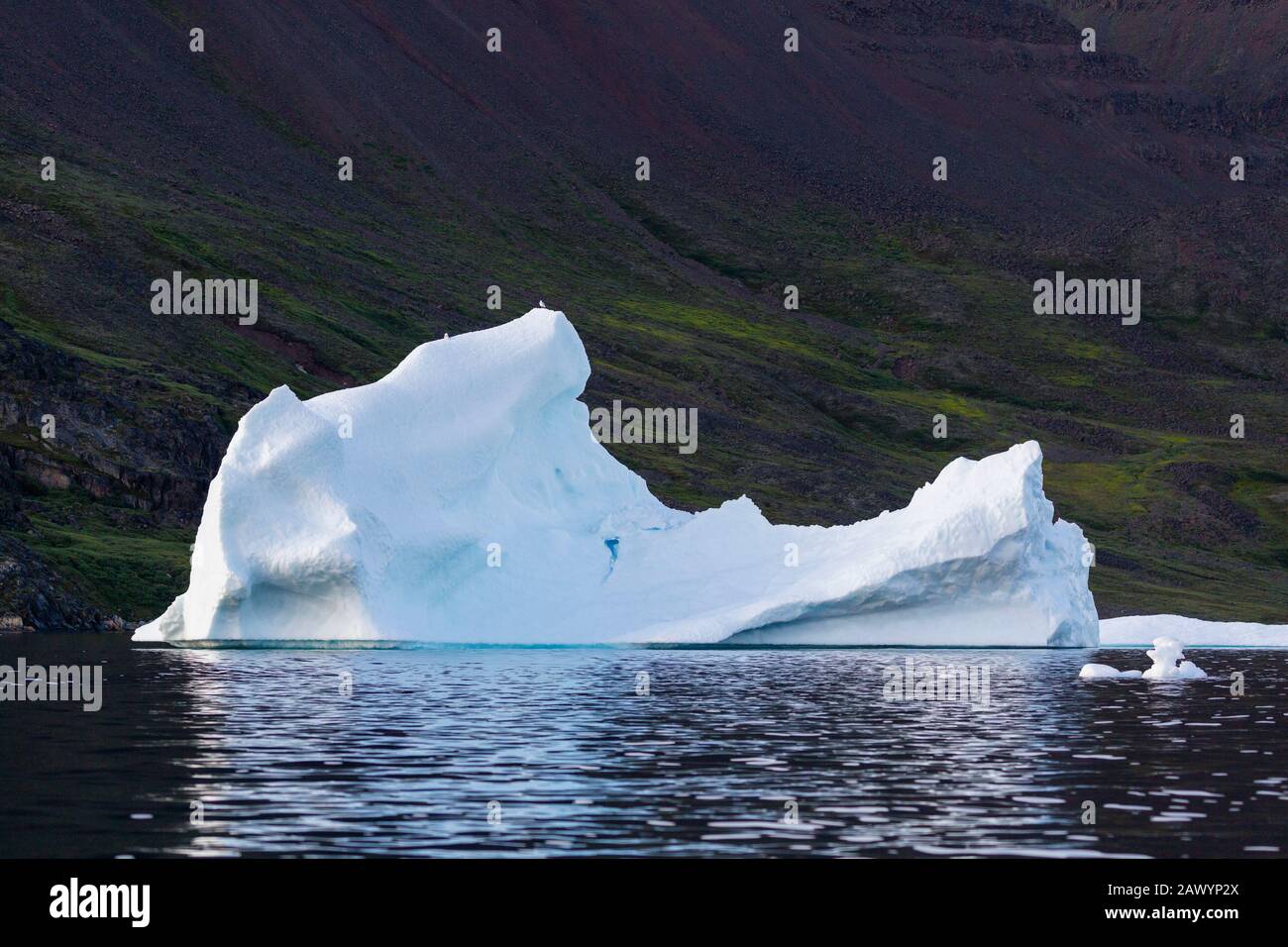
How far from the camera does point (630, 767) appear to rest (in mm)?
27906

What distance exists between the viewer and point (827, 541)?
192 ft

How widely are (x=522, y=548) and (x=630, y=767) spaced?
29.4 meters

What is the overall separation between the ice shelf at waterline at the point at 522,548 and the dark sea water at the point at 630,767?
5288 millimetres

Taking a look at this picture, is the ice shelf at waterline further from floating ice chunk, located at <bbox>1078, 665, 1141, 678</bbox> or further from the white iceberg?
the white iceberg

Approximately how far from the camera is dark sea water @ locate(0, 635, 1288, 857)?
2155 centimetres

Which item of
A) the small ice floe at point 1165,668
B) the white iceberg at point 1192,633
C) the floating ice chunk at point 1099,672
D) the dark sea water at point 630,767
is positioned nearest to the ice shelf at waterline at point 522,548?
the dark sea water at point 630,767

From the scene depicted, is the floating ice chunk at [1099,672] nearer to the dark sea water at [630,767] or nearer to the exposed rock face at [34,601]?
the dark sea water at [630,767]

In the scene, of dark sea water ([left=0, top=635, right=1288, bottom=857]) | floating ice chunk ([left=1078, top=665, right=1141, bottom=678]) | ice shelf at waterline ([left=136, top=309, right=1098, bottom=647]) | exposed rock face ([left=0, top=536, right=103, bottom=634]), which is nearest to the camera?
dark sea water ([left=0, top=635, right=1288, bottom=857])

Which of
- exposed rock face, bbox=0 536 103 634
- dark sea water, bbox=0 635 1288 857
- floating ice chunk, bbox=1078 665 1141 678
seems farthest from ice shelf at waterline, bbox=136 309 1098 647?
exposed rock face, bbox=0 536 103 634

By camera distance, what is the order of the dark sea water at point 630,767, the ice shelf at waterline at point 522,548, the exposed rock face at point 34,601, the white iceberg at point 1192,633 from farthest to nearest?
1. the white iceberg at point 1192,633
2. the exposed rock face at point 34,601
3. the ice shelf at waterline at point 522,548
4. the dark sea water at point 630,767

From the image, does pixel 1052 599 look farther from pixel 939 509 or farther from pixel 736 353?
pixel 736 353

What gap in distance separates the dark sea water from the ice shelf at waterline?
529cm

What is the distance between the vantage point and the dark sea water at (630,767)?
21547mm
